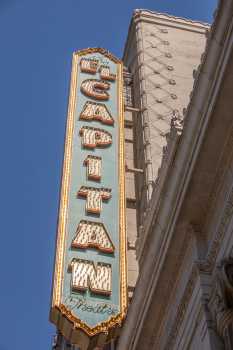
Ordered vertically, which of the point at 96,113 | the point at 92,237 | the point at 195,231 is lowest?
the point at 195,231

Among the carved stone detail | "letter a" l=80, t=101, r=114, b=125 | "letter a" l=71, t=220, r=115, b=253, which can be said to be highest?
"letter a" l=80, t=101, r=114, b=125

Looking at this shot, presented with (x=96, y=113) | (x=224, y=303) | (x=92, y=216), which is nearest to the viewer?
(x=224, y=303)

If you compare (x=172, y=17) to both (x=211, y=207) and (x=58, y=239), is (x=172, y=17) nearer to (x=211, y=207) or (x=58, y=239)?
(x=58, y=239)

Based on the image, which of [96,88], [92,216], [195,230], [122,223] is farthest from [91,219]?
[96,88]

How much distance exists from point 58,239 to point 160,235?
543 centimetres

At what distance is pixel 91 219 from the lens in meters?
19.3

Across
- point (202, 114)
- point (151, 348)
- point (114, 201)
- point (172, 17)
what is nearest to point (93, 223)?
point (114, 201)

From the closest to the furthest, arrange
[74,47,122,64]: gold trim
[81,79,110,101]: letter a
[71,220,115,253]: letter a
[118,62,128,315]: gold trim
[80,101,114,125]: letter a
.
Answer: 1. [118,62,128,315]: gold trim
2. [71,220,115,253]: letter a
3. [80,101,114,125]: letter a
4. [81,79,110,101]: letter a
5. [74,47,122,64]: gold trim

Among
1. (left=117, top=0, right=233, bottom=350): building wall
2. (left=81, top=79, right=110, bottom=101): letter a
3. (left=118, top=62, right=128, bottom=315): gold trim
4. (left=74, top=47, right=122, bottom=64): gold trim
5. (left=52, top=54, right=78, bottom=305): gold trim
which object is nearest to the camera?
(left=117, top=0, right=233, bottom=350): building wall

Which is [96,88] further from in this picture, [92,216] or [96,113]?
[92,216]

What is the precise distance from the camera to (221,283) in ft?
36.0

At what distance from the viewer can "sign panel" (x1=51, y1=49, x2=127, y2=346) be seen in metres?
16.7

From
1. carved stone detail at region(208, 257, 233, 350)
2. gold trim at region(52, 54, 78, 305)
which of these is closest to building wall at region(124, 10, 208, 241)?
gold trim at region(52, 54, 78, 305)

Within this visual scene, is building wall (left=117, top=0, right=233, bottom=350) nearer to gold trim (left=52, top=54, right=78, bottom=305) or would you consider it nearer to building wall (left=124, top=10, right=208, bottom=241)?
gold trim (left=52, top=54, right=78, bottom=305)
